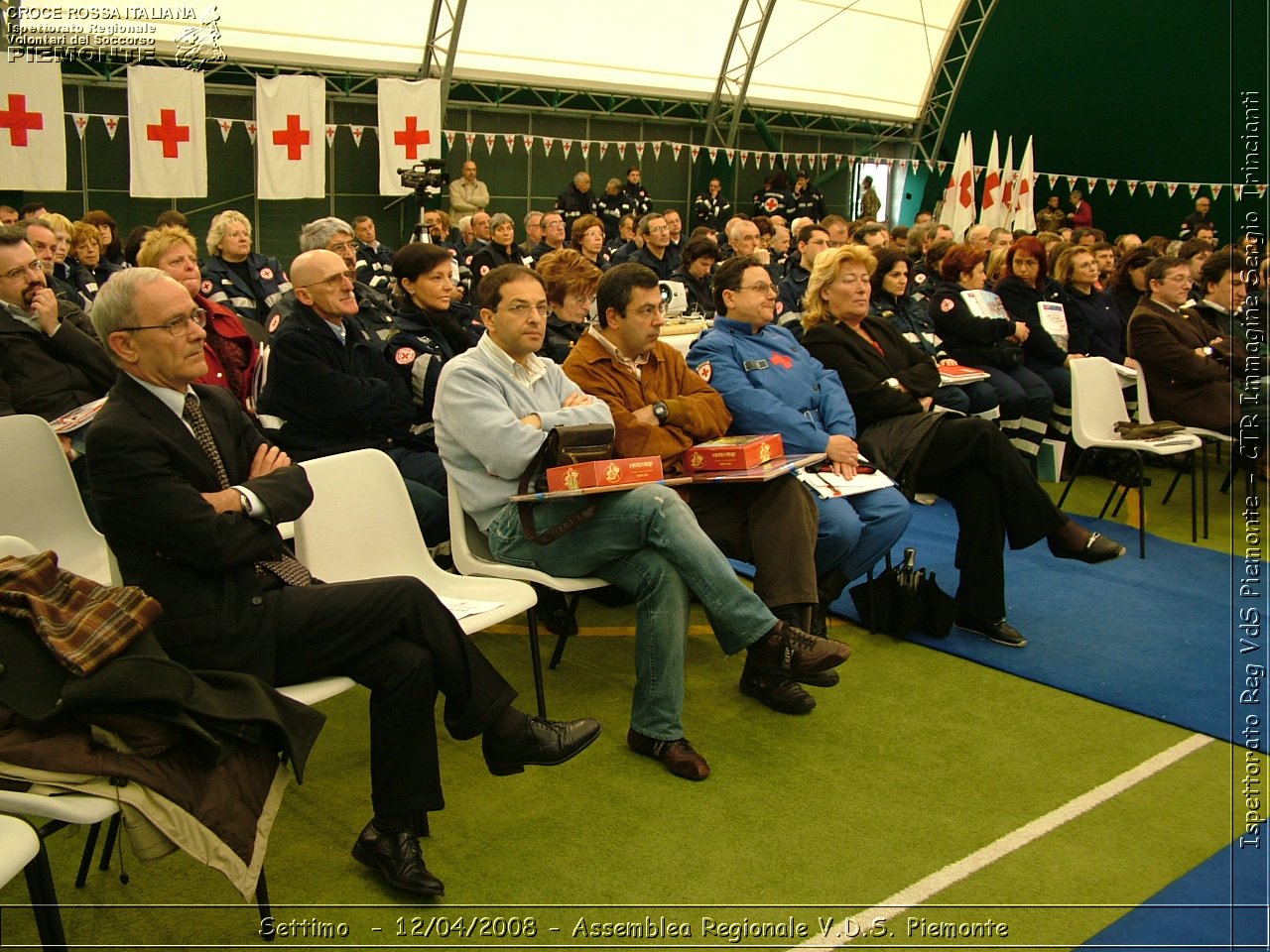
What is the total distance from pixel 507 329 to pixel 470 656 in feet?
3.75

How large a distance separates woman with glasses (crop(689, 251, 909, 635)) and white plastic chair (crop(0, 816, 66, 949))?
243 centimetres

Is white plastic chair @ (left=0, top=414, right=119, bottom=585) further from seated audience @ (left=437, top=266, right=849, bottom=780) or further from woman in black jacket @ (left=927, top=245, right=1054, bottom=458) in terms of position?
woman in black jacket @ (left=927, top=245, right=1054, bottom=458)

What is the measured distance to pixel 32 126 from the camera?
10820 millimetres

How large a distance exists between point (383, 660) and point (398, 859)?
1.38 feet

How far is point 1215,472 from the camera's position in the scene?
6.90 metres

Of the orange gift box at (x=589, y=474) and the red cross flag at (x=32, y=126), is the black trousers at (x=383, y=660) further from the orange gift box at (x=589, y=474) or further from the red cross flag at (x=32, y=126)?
the red cross flag at (x=32, y=126)

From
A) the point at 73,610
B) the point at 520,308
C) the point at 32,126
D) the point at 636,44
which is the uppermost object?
the point at 636,44

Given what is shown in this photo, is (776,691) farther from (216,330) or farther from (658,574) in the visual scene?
(216,330)

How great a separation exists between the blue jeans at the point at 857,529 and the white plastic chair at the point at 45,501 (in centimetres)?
215

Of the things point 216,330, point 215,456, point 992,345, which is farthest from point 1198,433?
point 215,456

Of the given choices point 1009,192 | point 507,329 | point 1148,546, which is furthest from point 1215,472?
point 1009,192

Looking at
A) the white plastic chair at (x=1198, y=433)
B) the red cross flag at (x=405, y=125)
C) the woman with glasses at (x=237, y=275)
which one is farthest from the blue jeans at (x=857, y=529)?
the red cross flag at (x=405, y=125)

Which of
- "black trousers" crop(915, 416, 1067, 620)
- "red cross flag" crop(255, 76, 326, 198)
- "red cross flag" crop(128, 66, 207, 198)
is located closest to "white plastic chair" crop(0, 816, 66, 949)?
"black trousers" crop(915, 416, 1067, 620)

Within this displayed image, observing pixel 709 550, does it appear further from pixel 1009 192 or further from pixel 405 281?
pixel 1009 192
